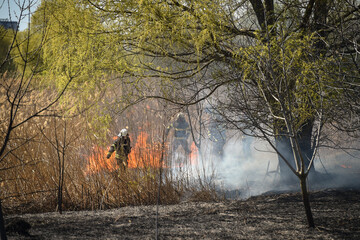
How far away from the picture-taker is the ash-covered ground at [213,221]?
351 centimetres

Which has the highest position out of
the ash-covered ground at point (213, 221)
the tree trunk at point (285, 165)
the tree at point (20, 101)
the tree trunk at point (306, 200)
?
the tree at point (20, 101)

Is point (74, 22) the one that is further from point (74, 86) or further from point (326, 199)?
point (326, 199)

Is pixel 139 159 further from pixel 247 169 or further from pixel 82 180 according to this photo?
pixel 247 169

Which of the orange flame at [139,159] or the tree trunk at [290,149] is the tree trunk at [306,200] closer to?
the orange flame at [139,159]

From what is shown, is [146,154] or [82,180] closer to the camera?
[82,180]

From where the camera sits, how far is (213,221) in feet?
13.4

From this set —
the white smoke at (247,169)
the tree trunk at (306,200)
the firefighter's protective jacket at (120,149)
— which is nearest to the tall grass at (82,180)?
the firefighter's protective jacket at (120,149)

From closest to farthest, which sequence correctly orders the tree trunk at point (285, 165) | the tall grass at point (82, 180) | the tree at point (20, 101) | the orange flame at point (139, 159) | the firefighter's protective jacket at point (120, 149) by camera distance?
1. the tree at point (20, 101)
2. the tall grass at point (82, 180)
3. the orange flame at point (139, 159)
4. the firefighter's protective jacket at point (120, 149)
5. the tree trunk at point (285, 165)

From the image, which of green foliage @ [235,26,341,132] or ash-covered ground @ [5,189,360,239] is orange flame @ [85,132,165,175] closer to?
ash-covered ground @ [5,189,360,239]

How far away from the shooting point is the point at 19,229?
3240mm

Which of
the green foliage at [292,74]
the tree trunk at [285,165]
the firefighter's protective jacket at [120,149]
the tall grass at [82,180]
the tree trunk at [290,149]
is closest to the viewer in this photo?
the green foliage at [292,74]

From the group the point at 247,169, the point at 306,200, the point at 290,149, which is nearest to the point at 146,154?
the point at 306,200

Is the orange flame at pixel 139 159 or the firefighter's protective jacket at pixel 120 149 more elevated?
the firefighter's protective jacket at pixel 120 149

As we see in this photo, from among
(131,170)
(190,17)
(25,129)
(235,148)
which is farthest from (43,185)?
(235,148)
